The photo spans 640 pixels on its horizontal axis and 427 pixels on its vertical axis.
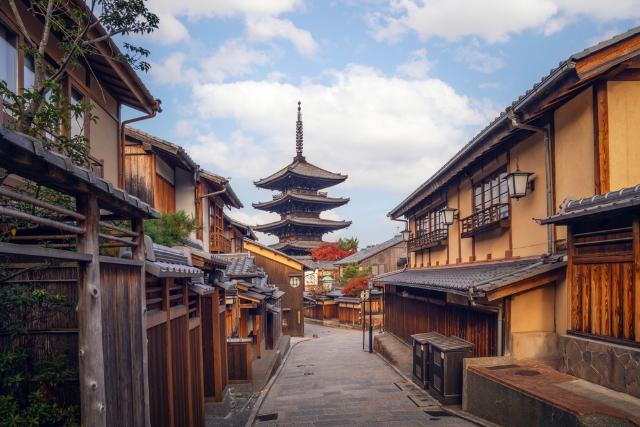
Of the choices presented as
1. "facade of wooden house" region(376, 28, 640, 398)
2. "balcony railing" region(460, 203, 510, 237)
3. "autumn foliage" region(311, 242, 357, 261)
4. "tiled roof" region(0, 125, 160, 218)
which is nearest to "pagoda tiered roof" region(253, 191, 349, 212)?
"autumn foliage" region(311, 242, 357, 261)

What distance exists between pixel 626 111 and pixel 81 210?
980 centimetres

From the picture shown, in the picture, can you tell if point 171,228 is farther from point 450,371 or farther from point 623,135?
point 623,135

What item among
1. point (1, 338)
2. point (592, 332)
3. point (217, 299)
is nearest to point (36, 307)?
point (1, 338)

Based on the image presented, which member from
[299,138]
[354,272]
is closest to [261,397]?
[354,272]

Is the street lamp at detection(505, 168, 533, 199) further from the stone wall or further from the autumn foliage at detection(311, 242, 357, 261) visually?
the autumn foliage at detection(311, 242, 357, 261)

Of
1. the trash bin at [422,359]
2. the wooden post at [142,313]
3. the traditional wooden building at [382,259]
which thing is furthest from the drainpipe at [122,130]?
the traditional wooden building at [382,259]

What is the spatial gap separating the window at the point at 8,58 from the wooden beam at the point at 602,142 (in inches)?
410

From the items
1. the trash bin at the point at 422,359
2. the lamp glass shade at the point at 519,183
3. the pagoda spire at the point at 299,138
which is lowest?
the trash bin at the point at 422,359

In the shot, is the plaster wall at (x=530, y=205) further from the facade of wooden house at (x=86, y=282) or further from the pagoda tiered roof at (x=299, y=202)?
the pagoda tiered roof at (x=299, y=202)

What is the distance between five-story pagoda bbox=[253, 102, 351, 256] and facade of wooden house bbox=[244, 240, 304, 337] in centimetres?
1615

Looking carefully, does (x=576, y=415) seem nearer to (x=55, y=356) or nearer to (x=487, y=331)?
(x=487, y=331)

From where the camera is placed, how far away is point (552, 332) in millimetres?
10320

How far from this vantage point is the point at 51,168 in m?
3.62

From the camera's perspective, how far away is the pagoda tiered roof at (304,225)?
5222cm
